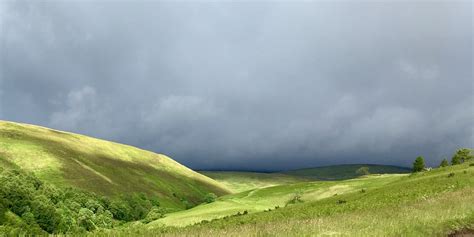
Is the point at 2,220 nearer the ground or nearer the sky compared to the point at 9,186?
nearer the ground

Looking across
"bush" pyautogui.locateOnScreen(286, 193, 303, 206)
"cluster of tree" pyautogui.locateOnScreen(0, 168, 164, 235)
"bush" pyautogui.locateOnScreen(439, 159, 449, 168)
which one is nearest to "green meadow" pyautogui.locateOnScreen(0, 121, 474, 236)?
"bush" pyautogui.locateOnScreen(286, 193, 303, 206)

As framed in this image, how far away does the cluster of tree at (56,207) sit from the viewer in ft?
422

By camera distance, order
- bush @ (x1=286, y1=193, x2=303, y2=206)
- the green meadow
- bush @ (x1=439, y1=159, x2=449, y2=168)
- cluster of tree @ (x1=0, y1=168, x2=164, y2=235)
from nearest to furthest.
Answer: the green meadow
bush @ (x1=286, y1=193, x2=303, y2=206)
bush @ (x1=439, y1=159, x2=449, y2=168)
cluster of tree @ (x1=0, y1=168, x2=164, y2=235)

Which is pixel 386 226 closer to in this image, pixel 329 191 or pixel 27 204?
pixel 329 191

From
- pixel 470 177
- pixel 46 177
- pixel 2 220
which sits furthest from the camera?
pixel 46 177

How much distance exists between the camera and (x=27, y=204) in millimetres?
133875

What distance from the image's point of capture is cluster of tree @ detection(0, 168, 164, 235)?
128675 mm

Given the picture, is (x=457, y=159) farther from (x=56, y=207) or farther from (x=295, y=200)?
(x=56, y=207)

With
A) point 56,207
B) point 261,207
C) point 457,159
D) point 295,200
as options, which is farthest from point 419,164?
point 56,207

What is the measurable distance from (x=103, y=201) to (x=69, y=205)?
83.5 ft

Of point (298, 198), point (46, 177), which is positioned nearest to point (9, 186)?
point (46, 177)

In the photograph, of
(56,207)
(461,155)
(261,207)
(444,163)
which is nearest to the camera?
(261,207)

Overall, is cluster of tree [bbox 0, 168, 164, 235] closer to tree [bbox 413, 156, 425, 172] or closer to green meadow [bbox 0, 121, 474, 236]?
green meadow [bbox 0, 121, 474, 236]

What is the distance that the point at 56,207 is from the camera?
14762 centimetres
